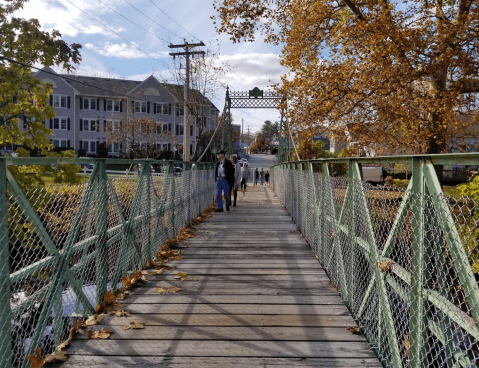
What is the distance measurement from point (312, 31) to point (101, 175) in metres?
12.5

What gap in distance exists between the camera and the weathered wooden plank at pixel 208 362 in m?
3.08

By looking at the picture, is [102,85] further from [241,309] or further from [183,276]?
[241,309]

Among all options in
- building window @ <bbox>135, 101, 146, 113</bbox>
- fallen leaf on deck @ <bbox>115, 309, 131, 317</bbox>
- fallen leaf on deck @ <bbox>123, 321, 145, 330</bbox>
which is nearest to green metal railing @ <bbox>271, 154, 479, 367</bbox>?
fallen leaf on deck @ <bbox>123, 321, 145, 330</bbox>

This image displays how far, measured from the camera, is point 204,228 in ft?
31.4

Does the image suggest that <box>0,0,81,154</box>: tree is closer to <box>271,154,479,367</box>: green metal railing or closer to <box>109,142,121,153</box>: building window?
<box>271,154,479,367</box>: green metal railing

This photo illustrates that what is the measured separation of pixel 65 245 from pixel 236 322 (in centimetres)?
158

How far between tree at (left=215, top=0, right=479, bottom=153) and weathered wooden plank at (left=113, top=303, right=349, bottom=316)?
9995 millimetres

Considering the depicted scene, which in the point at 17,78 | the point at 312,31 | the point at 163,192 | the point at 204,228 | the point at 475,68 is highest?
the point at 312,31

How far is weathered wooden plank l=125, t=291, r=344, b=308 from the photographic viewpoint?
4.45m

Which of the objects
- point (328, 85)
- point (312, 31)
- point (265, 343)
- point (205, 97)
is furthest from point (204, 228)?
point (205, 97)

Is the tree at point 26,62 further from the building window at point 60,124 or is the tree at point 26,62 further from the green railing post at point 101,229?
the building window at point 60,124

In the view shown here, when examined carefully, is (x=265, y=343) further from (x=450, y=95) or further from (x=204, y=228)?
(x=450, y=95)

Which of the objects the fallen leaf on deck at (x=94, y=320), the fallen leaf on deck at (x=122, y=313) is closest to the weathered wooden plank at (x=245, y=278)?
the fallen leaf on deck at (x=122, y=313)

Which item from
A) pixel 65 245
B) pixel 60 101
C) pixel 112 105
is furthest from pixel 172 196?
pixel 60 101
